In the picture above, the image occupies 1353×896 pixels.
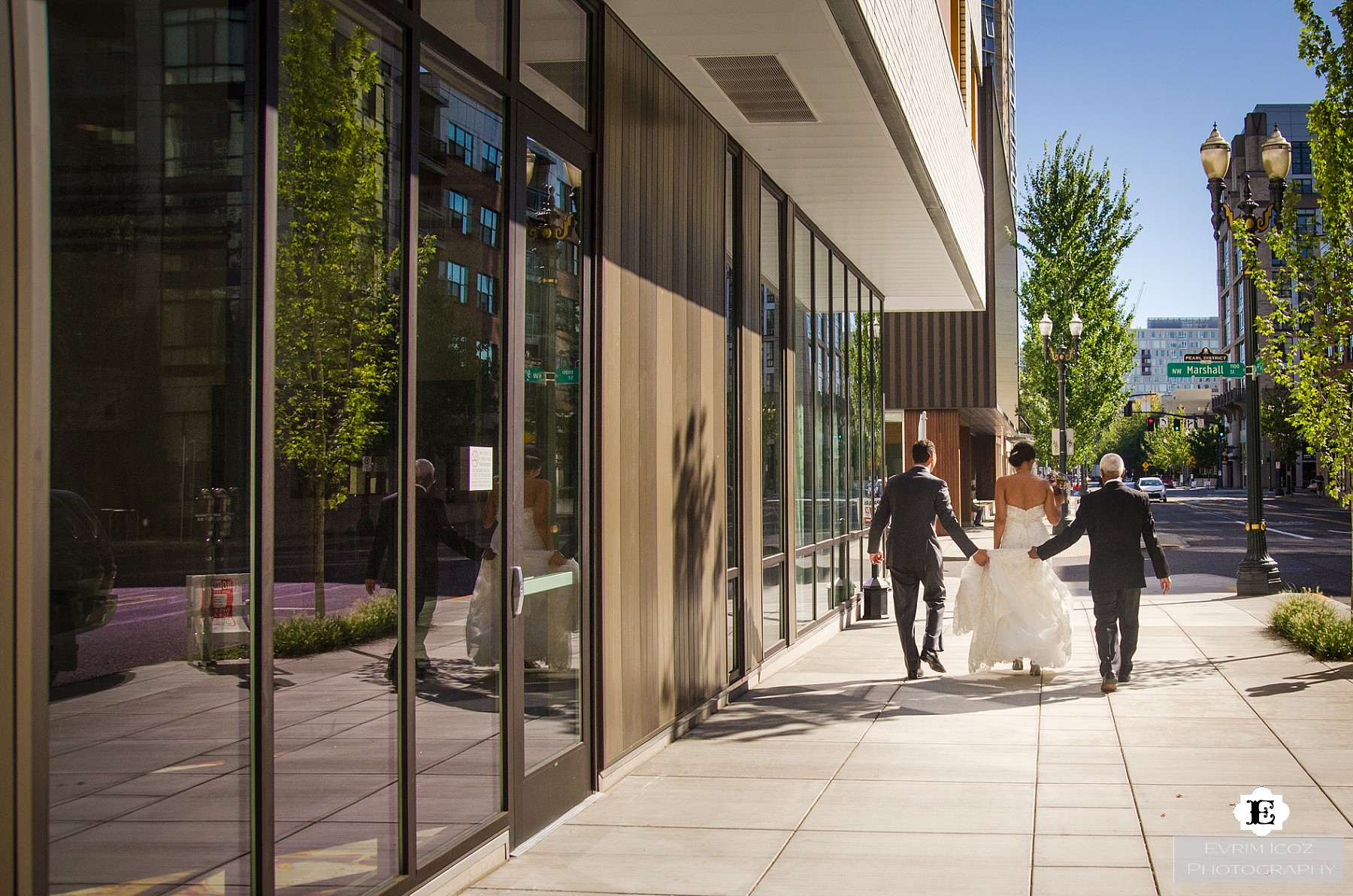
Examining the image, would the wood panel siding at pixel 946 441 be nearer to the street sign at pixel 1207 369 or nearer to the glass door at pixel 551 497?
the street sign at pixel 1207 369

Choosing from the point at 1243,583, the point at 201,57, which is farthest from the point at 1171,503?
the point at 201,57

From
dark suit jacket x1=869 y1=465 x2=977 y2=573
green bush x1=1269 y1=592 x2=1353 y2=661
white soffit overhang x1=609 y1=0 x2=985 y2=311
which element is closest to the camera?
white soffit overhang x1=609 y1=0 x2=985 y2=311

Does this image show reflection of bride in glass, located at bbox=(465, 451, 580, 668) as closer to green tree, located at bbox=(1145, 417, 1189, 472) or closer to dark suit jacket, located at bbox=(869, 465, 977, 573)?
dark suit jacket, located at bbox=(869, 465, 977, 573)

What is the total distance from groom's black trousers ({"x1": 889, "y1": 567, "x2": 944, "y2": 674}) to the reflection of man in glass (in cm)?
689

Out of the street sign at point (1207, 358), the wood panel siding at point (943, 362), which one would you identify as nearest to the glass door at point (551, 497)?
the street sign at point (1207, 358)

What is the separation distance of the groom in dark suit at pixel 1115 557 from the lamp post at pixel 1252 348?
26.2ft

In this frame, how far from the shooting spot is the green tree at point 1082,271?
42406 mm

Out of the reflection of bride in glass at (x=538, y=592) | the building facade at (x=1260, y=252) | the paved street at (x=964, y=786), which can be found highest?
the building facade at (x=1260, y=252)

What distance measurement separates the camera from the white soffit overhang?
7.74 m

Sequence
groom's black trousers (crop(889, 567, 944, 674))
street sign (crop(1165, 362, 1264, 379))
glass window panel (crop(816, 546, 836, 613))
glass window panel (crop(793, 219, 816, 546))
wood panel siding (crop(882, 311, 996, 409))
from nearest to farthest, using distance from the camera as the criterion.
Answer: groom's black trousers (crop(889, 567, 944, 674)) < glass window panel (crop(793, 219, 816, 546)) < glass window panel (crop(816, 546, 836, 613)) < street sign (crop(1165, 362, 1264, 379)) < wood panel siding (crop(882, 311, 996, 409))

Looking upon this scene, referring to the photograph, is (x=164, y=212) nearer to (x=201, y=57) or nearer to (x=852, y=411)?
(x=201, y=57)

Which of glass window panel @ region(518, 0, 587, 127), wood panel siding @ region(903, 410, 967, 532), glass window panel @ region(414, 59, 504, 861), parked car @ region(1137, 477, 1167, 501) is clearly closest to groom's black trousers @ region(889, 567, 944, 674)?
glass window panel @ region(518, 0, 587, 127)

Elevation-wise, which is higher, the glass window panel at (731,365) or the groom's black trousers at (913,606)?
the glass window panel at (731,365)

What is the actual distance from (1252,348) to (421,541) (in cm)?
1724
